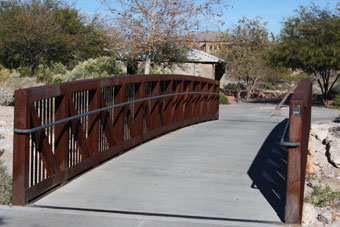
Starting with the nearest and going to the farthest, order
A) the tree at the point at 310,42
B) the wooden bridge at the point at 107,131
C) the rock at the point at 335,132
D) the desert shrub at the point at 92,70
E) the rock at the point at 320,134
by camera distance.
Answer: the wooden bridge at the point at 107,131 < the rock at the point at 335,132 < the rock at the point at 320,134 < the desert shrub at the point at 92,70 < the tree at the point at 310,42

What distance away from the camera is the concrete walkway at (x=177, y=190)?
21.4 feet

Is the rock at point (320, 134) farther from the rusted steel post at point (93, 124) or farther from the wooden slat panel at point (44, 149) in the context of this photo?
the wooden slat panel at point (44, 149)

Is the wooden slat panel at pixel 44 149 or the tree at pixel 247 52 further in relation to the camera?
the tree at pixel 247 52

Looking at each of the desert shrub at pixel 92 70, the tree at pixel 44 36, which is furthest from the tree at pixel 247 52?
the desert shrub at pixel 92 70

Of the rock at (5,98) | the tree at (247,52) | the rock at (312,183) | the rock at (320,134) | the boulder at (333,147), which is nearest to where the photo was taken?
the rock at (312,183)

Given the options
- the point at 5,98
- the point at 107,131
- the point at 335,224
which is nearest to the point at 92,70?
the point at 5,98

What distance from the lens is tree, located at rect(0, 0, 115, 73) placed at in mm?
32750

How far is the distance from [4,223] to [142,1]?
23398 millimetres

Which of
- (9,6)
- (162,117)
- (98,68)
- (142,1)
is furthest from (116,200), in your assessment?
(9,6)

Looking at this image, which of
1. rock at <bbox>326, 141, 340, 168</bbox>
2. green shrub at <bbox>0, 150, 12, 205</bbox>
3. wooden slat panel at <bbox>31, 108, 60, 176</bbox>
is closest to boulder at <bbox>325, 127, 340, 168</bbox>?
rock at <bbox>326, 141, 340, 168</bbox>

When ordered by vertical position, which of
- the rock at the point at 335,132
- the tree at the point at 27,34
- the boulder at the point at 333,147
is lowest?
the boulder at the point at 333,147

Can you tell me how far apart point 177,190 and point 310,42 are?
2557 centimetres

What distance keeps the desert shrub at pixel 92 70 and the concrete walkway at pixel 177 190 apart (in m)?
7.46

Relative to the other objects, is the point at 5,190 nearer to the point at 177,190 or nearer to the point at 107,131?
the point at 177,190
